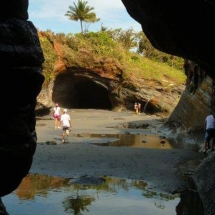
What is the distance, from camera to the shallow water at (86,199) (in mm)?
8500

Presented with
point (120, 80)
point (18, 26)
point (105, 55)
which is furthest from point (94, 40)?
point (18, 26)

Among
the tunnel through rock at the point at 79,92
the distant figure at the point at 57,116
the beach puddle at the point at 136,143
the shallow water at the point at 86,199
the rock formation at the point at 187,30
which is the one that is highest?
the tunnel through rock at the point at 79,92

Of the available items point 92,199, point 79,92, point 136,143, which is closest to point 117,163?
point 92,199

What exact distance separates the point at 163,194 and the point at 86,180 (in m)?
2.30

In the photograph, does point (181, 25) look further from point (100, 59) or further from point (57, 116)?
point (100, 59)

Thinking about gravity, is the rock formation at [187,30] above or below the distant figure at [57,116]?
above

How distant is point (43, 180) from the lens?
11438 millimetres

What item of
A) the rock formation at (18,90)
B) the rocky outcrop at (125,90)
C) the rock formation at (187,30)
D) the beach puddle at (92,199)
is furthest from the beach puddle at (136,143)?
the rocky outcrop at (125,90)

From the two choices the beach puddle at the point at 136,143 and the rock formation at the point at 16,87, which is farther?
the beach puddle at the point at 136,143

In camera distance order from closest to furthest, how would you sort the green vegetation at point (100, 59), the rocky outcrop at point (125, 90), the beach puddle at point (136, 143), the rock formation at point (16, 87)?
the rock formation at point (16, 87) → the beach puddle at point (136, 143) → the green vegetation at point (100, 59) → the rocky outcrop at point (125, 90)

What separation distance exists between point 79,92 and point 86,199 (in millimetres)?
44608

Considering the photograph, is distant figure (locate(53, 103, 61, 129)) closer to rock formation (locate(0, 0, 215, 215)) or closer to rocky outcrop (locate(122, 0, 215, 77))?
rocky outcrop (locate(122, 0, 215, 77))

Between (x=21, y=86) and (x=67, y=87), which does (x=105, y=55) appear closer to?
(x=67, y=87)

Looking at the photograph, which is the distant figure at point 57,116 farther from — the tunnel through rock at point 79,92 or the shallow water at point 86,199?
the tunnel through rock at point 79,92
